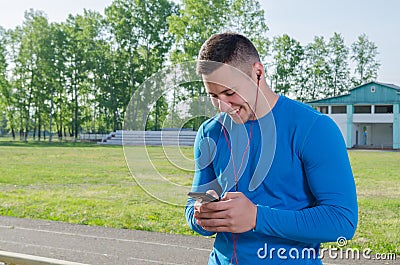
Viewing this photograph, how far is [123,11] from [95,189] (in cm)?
4136

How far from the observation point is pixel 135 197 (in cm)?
1251

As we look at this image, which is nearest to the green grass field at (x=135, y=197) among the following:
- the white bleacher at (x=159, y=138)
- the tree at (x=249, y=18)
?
the white bleacher at (x=159, y=138)

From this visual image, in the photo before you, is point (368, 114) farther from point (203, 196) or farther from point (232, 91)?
point (203, 196)

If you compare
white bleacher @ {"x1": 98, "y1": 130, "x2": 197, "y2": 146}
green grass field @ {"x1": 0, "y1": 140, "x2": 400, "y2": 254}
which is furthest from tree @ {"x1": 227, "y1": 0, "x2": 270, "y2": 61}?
white bleacher @ {"x1": 98, "y1": 130, "x2": 197, "y2": 146}

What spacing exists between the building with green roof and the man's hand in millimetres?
44631

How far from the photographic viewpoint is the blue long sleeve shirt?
1429mm

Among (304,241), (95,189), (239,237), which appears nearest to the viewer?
(304,241)

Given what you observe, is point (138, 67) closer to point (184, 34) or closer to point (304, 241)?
point (184, 34)

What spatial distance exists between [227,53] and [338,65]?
59.5m

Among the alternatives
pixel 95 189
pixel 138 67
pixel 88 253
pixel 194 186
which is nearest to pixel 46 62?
pixel 138 67

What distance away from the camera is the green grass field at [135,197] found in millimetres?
1709

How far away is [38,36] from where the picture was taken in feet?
173

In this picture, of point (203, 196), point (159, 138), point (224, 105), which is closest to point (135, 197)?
point (159, 138)

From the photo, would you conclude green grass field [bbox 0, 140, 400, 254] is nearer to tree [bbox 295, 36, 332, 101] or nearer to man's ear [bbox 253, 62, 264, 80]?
man's ear [bbox 253, 62, 264, 80]
